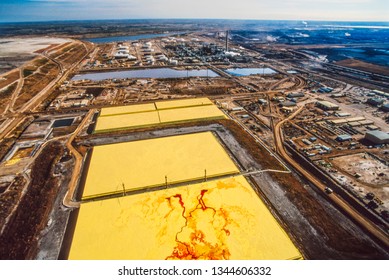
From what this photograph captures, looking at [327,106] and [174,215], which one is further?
[327,106]

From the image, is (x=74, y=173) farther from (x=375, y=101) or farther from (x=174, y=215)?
(x=375, y=101)

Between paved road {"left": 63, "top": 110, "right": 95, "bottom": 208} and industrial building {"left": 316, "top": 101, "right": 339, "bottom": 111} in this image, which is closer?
paved road {"left": 63, "top": 110, "right": 95, "bottom": 208}

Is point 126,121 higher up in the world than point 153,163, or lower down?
higher up

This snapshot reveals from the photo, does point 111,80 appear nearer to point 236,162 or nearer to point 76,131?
point 76,131

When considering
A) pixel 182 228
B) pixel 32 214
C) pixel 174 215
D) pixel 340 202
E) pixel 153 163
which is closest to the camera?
pixel 182 228

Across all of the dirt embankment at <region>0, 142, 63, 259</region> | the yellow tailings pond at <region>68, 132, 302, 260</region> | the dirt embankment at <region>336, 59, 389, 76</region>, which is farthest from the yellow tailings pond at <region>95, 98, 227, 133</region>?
the dirt embankment at <region>336, 59, 389, 76</region>

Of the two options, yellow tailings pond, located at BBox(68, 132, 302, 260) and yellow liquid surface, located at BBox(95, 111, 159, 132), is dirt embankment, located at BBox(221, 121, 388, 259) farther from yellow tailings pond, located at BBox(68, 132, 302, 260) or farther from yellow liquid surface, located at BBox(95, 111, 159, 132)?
yellow liquid surface, located at BBox(95, 111, 159, 132)

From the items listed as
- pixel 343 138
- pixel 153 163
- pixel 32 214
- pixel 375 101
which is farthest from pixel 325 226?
pixel 375 101

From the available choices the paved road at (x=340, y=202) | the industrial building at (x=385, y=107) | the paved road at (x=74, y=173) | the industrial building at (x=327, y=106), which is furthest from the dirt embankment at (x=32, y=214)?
the industrial building at (x=385, y=107)
